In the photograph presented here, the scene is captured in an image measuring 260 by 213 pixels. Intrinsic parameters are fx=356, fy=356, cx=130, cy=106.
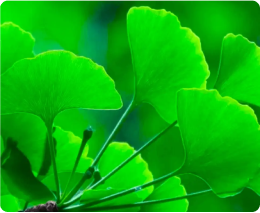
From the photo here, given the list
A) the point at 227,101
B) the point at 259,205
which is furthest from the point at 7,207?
the point at 259,205

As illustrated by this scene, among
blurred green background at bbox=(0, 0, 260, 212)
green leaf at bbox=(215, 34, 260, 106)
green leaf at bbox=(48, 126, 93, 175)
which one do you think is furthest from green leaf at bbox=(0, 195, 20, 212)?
blurred green background at bbox=(0, 0, 260, 212)

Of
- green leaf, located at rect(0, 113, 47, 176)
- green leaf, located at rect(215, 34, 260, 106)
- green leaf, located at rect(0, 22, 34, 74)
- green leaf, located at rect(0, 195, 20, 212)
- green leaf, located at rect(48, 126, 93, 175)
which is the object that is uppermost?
green leaf, located at rect(0, 22, 34, 74)

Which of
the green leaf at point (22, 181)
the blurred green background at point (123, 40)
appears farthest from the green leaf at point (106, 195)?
the blurred green background at point (123, 40)

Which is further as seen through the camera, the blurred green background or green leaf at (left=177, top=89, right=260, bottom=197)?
the blurred green background

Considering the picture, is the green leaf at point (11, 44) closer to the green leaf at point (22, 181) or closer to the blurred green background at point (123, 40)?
the green leaf at point (22, 181)

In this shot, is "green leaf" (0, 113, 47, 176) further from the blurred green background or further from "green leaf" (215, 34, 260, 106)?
the blurred green background

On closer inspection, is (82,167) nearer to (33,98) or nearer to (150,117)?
(33,98)

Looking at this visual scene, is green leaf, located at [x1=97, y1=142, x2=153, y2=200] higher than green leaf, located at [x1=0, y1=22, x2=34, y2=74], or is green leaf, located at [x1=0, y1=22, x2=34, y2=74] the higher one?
green leaf, located at [x1=0, y1=22, x2=34, y2=74]
